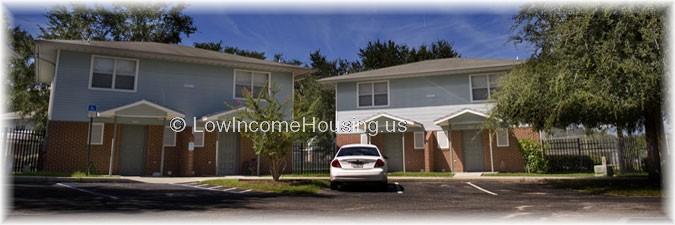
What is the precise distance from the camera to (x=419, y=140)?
22953 mm

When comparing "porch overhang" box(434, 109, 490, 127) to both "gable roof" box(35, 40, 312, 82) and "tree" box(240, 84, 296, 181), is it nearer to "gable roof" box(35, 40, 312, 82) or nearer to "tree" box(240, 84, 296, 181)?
"gable roof" box(35, 40, 312, 82)

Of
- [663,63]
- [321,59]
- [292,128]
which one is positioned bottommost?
[292,128]

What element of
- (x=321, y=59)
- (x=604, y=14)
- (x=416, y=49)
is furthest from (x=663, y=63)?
(x=321, y=59)

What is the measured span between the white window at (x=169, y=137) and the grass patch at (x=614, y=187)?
14704 mm

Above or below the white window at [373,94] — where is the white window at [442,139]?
below

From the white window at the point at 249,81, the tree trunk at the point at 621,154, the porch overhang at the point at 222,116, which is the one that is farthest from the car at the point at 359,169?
the tree trunk at the point at 621,154

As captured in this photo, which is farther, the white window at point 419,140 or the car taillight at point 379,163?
the white window at point 419,140

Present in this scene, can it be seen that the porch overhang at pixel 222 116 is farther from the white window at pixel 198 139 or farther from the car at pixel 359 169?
the car at pixel 359 169

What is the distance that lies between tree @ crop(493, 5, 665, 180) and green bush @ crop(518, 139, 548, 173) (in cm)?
602

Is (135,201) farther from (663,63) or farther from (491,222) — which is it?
(663,63)

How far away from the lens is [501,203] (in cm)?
948

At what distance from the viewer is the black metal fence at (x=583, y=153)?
20703mm

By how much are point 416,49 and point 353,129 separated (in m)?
17.5

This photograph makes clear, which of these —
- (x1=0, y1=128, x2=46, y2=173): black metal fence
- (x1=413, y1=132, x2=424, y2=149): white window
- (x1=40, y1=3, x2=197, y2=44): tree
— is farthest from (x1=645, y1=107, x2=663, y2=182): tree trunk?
(x1=40, y1=3, x2=197, y2=44): tree
